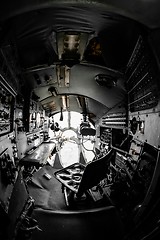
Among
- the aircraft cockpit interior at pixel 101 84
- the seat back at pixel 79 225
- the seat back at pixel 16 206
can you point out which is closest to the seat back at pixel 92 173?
the aircraft cockpit interior at pixel 101 84

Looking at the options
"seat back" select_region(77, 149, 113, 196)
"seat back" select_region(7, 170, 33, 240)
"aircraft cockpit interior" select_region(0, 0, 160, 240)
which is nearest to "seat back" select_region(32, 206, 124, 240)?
"aircraft cockpit interior" select_region(0, 0, 160, 240)

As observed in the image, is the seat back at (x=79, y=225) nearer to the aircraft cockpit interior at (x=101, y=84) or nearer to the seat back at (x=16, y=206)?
the aircraft cockpit interior at (x=101, y=84)

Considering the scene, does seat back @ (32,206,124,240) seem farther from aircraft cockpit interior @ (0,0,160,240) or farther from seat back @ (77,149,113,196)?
seat back @ (77,149,113,196)

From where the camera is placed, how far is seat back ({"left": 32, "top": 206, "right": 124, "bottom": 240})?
2164mm

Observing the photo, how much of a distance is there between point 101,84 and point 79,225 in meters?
2.99

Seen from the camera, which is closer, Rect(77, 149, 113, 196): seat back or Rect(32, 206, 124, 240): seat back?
Rect(32, 206, 124, 240): seat back

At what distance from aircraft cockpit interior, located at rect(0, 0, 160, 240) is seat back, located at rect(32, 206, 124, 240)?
0.01 metres

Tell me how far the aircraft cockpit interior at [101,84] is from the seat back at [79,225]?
12 millimetres

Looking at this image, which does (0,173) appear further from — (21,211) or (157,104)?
(157,104)

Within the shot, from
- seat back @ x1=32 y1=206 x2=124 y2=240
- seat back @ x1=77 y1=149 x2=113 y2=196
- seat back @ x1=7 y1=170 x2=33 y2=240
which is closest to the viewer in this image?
seat back @ x1=7 y1=170 x2=33 y2=240

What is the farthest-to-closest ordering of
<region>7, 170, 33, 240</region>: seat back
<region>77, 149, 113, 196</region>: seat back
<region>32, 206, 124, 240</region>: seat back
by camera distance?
<region>77, 149, 113, 196</region>: seat back < <region>32, 206, 124, 240</region>: seat back < <region>7, 170, 33, 240</region>: seat back

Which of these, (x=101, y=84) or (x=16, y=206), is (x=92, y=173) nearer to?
(x=16, y=206)

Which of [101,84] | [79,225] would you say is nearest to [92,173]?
[79,225]

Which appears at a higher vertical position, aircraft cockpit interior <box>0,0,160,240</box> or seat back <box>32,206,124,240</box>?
aircraft cockpit interior <box>0,0,160,240</box>
